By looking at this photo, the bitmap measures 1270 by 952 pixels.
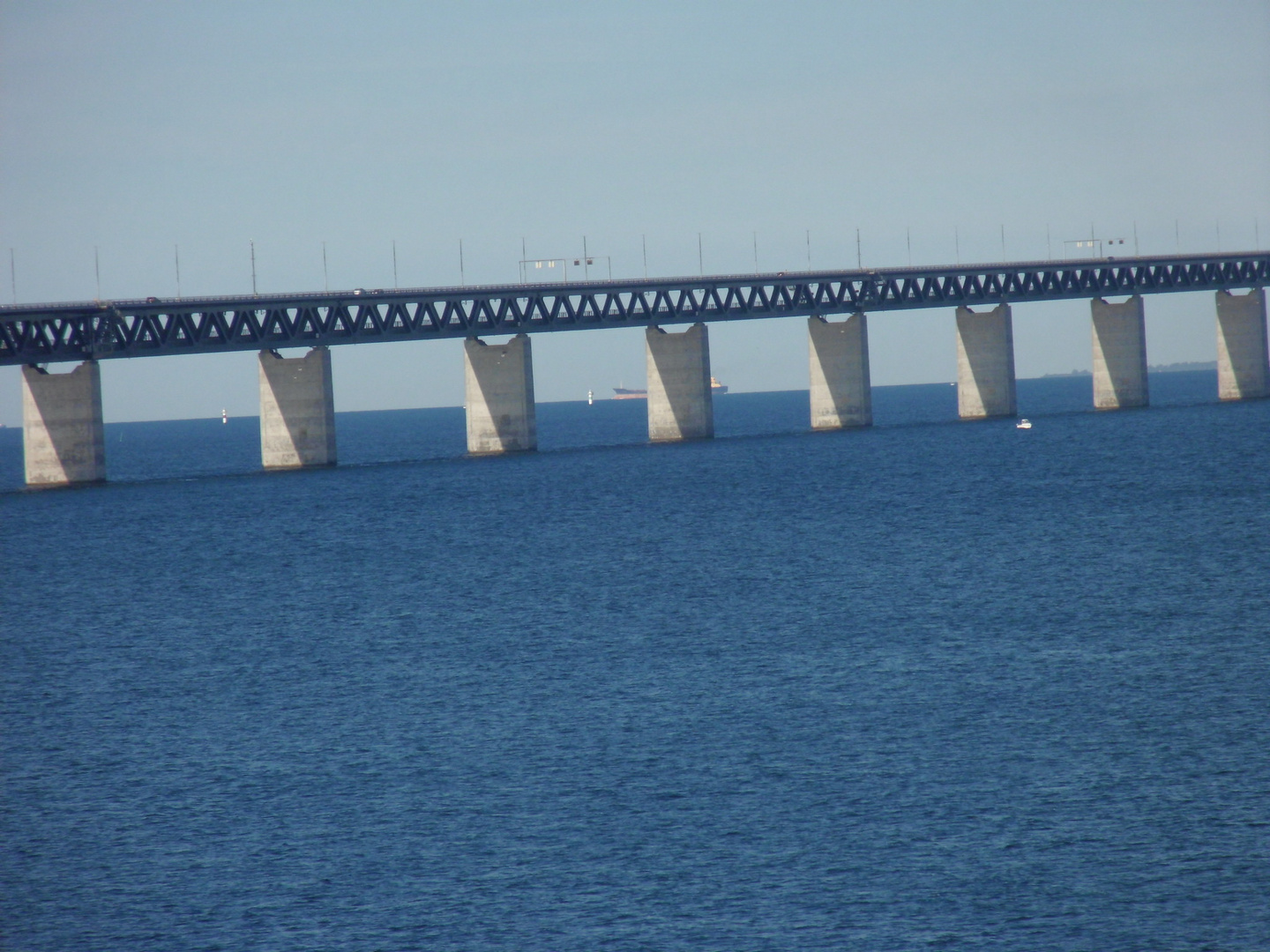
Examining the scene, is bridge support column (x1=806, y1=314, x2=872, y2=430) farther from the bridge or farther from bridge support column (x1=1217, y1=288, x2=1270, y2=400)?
bridge support column (x1=1217, y1=288, x2=1270, y2=400)

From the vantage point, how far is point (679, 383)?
424ft

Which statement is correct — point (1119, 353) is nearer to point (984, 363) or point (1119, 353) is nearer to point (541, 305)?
point (984, 363)

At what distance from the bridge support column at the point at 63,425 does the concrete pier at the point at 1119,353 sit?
87256 millimetres

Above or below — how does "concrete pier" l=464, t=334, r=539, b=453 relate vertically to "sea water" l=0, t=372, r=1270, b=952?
above

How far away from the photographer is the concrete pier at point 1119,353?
148 metres

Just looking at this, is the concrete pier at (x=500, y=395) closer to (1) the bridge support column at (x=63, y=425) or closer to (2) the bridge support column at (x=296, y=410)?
(2) the bridge support column at (x=296, y=410)

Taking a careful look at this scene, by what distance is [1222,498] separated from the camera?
76.9 m

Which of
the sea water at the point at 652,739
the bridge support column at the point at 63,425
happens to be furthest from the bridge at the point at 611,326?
the sea water at the point at 652,739

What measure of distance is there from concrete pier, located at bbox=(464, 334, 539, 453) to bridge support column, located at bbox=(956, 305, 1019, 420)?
137 ft

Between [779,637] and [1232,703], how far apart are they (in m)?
13.5

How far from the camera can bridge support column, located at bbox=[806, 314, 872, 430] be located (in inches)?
5325

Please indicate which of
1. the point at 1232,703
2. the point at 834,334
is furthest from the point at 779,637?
the point at 834,334

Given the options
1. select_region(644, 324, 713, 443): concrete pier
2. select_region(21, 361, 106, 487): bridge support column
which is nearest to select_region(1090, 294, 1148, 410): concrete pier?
select_region(644, 324, 713, 443): concrete pier

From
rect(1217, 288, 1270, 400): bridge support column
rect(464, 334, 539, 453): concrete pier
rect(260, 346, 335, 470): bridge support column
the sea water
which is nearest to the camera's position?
the sea water
